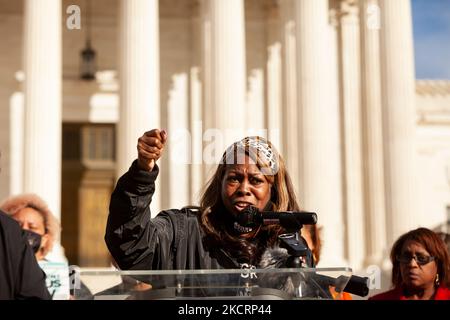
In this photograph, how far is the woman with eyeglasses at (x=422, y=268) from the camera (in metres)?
12.3

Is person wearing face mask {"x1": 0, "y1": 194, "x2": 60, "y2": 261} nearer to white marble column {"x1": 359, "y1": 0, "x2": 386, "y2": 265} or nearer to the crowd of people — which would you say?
the crowd of people

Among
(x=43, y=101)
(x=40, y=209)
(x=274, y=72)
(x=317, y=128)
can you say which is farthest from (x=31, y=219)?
(x=274, y=72)

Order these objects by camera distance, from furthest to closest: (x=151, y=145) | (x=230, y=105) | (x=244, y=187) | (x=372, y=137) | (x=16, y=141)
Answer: (x=372, y=137) → (x=16, y=141) → (x=230, y=105) → (x=244, y=187) → (x=151, y=145)

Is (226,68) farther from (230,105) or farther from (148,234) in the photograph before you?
(148,234)

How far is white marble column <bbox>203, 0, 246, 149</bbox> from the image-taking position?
188 ft

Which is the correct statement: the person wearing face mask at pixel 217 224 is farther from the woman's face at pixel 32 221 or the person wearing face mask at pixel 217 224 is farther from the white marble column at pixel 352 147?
the white marble column at pixel 352 147

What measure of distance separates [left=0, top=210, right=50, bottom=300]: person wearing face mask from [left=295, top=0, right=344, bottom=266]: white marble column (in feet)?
170

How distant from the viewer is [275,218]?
750 centimetres

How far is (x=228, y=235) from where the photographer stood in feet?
27.3

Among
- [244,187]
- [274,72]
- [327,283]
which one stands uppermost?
[274,72]

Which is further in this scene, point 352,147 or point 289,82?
point 352,147

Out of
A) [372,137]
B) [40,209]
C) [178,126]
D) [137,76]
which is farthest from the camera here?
[178,126]

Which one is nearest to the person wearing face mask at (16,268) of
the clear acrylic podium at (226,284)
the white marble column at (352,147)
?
the clear acrylic podium at (226,284)

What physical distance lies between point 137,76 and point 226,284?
51.2 m
